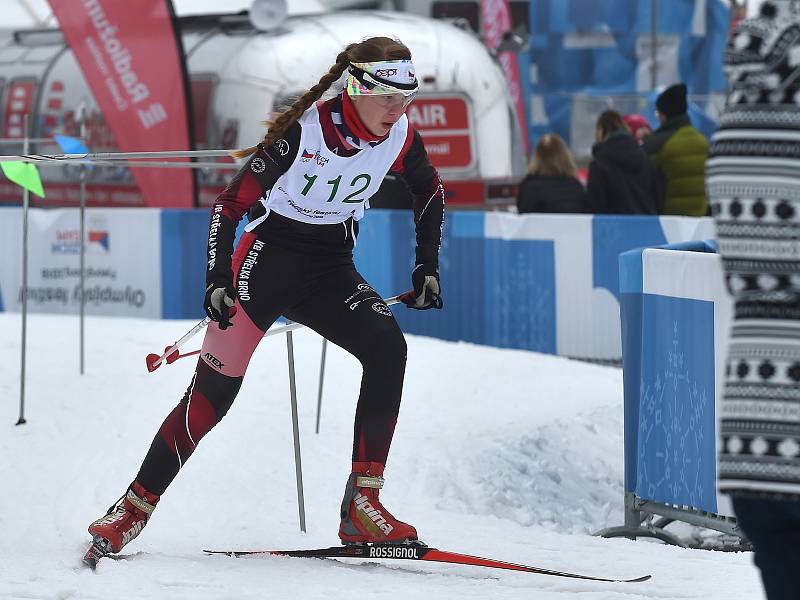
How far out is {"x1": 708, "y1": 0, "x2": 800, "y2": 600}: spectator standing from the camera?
2424 millimetres

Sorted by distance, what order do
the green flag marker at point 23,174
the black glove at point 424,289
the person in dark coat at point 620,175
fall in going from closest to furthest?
the black glove at point 424,289, the green flag marker at point 23,174, the person in dark coat at point 620,175

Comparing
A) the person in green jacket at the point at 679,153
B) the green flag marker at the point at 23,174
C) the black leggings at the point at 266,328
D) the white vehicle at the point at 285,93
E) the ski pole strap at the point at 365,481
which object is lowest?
the ski pole strap at the point at 365,481

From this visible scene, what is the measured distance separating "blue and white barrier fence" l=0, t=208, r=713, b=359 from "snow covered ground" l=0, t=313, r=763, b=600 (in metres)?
0.56

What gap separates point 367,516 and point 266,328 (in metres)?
0.68

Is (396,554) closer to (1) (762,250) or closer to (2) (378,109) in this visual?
(2) (378,109)

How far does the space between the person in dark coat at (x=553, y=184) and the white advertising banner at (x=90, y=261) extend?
3325 mm

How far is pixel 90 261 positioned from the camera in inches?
484

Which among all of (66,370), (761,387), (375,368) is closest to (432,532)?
(375,368)

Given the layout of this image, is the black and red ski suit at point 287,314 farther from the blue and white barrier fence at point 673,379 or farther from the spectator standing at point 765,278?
the spectator standing at point 765,278

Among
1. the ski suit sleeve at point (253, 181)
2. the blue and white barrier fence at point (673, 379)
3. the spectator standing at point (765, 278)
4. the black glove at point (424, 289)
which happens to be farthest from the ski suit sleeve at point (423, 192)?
the spectator standing at point (765, 278)

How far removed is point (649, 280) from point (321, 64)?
899 centimetres

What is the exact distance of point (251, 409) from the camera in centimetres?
746

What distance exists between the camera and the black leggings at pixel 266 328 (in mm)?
4551

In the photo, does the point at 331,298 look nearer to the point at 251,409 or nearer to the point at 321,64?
the point at 251,409
